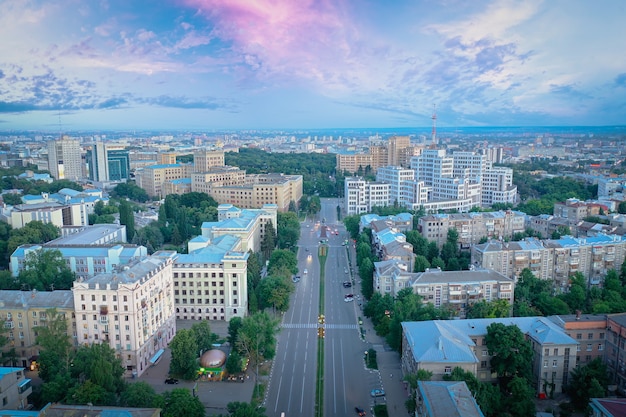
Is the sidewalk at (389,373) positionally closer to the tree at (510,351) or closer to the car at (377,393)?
the car at (377,393)

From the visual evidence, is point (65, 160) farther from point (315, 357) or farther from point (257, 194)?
point (315, 357)

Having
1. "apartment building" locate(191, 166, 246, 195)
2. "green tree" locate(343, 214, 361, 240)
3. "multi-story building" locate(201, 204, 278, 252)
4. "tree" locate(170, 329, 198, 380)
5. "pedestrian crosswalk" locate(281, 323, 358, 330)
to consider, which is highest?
"apartment building" locate(191, 166, 246, 195)

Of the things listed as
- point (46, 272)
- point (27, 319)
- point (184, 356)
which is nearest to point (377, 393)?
point (184, 356)

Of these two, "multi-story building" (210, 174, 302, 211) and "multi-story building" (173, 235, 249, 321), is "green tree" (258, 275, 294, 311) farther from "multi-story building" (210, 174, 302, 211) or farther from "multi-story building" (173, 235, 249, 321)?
"multi-story building" (210, 174, 302, 211)

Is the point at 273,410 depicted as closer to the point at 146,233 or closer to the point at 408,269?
the point at 408,269

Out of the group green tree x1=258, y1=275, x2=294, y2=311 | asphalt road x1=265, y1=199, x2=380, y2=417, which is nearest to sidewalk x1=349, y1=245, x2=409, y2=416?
asphalt road x1=265, y1=199, x2=380, y2=417

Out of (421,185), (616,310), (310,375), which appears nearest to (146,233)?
(310,375)
